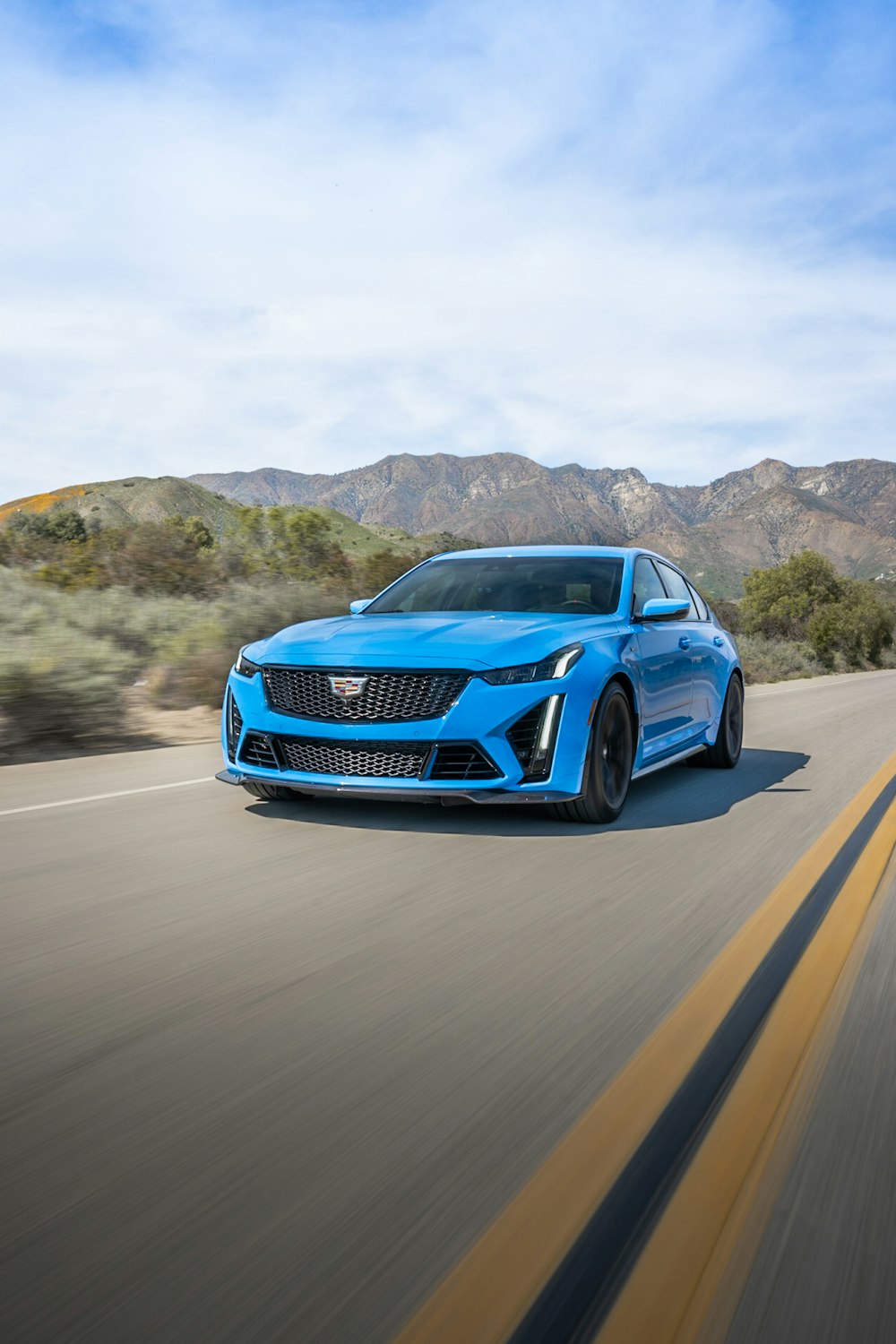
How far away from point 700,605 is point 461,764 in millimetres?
4229

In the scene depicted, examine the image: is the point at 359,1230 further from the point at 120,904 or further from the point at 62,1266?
the point at 120,904

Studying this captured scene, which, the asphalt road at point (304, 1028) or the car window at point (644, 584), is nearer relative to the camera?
the asphalt road at point (304, 1028)

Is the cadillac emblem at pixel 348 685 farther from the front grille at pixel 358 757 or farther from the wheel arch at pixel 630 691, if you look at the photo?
the wheel arch at pixel 630 691

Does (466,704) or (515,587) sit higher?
(515,587)

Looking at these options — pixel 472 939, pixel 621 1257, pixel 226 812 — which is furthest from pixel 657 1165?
pixel 226 812

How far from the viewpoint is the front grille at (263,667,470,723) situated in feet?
20.1

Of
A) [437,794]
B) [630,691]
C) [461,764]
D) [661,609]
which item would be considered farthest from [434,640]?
[661,609]

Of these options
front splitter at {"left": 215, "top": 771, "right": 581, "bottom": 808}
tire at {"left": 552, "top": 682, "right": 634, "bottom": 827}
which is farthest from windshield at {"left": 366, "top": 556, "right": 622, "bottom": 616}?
front splitter at {"left": 215, "top": 771, "right": 581, "bottom": 808}

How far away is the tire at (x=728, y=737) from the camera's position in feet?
31.1

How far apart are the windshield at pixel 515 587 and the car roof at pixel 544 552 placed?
2.3 inches

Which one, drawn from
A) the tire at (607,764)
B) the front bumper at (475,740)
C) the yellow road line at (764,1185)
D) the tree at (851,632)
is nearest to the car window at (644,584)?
the tire at (607,764)

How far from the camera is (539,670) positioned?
20.5 ft

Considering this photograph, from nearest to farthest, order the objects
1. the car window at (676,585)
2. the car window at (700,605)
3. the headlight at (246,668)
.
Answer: the headlight at (246,668)
the car window at (676,585)
the car window at (700,605)

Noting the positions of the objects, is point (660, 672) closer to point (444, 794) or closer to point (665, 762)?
point (665, 762)
